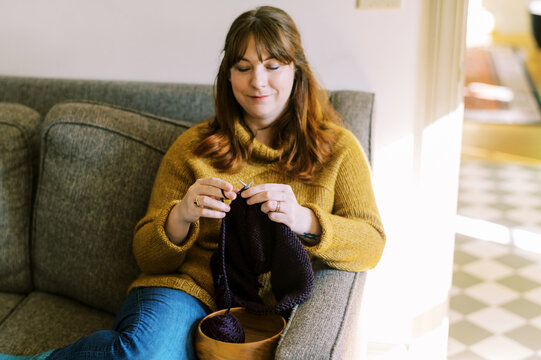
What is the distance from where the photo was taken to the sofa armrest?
1066 mm

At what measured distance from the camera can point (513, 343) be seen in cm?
211

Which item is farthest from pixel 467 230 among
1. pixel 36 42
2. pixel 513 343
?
pixel 36 42

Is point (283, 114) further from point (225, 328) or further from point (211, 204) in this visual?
point (225, 328)

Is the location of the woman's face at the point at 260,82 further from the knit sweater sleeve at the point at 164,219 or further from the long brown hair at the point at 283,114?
the knit sweater sleeve at the point at 164,219

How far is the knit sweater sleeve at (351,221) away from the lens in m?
1.31

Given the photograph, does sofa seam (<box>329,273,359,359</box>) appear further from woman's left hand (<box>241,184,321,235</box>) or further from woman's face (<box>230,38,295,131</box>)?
woman's face (<box>230,38,295,131</box>)

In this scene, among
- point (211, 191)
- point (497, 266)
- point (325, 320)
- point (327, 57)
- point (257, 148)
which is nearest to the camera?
point (325, 320)

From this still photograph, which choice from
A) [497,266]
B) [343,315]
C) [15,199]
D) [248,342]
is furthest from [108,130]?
[497,266]

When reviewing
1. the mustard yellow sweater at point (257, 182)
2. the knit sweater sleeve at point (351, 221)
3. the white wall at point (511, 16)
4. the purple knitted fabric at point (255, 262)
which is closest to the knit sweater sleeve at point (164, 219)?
the mustard yellow sweater at point (257, 182)

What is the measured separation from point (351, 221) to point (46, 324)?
847mm

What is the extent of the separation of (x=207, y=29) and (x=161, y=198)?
692 mm

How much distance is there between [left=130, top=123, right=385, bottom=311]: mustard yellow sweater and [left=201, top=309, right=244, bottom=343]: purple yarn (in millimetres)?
170

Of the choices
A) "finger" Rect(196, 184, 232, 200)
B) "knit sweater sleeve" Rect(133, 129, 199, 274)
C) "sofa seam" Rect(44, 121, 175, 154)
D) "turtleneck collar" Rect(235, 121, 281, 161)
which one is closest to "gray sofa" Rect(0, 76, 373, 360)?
"sofa seam" Rect(44, 121, 175, 154)

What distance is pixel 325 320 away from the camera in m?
1.15
